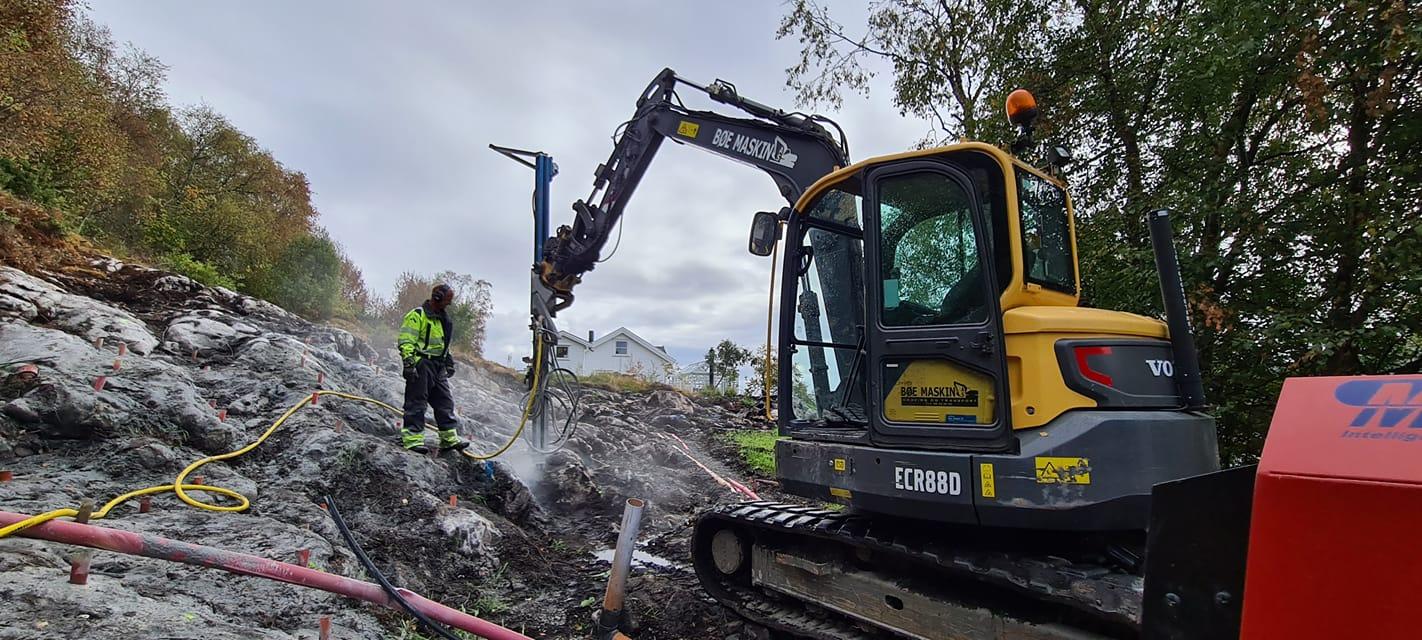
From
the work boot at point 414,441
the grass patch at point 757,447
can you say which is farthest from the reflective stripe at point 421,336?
the grass patch at point 757,447

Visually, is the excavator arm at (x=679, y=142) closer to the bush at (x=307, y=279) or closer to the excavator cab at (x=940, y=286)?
the excavator cab at (x=940, y=286)

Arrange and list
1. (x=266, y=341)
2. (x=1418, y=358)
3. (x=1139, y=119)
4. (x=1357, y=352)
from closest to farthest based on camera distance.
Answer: (x=1418, y=358) → (x=1357, y=352) → (x=1139, y=119) → (x=266, y=341)

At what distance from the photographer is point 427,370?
620 centimetres

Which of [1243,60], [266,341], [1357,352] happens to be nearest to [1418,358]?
[1357,352]

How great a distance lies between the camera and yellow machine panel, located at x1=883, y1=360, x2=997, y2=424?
297 cm

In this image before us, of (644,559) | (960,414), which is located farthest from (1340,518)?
(644,559)

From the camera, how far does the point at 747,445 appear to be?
11.7 meters

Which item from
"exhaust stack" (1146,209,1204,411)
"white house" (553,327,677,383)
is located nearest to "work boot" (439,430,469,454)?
"exhaust stack" (1146,209,1204,411)

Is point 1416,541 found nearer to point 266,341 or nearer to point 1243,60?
point 1243,60

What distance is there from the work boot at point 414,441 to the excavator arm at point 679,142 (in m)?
1.66

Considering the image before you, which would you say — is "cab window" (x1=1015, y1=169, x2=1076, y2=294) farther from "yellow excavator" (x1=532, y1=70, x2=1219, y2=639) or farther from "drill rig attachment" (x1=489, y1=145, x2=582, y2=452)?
"drill rig attachment" (x1=489, y1=145, x2=582, y2=452)

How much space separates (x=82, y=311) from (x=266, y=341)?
5.73 ft

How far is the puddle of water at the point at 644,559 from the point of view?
17.2 feet

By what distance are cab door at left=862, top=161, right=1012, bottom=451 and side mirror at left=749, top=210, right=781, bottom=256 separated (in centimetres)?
77
